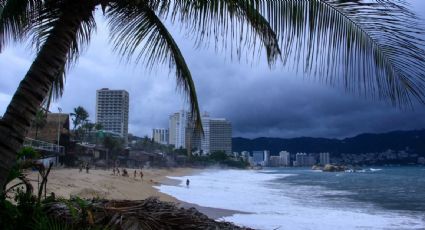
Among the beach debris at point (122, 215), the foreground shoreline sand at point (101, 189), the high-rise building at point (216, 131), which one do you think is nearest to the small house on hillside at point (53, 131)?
the foreground shoreline sand at point (101, 189)

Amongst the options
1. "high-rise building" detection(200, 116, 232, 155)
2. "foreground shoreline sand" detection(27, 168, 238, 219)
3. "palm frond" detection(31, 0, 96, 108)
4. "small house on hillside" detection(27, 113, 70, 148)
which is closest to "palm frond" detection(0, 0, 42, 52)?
"palm frond" detection(31, 0, 96, 108)

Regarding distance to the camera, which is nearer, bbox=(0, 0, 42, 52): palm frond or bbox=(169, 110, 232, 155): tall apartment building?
bbox=(0, 0, 42, 52): palm frond

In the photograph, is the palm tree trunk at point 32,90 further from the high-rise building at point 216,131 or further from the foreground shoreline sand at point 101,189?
the foreground shoreline sand at point 101,189

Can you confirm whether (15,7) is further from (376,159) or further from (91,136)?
(376,159)

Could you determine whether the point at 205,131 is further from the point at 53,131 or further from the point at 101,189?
the point at 53,131

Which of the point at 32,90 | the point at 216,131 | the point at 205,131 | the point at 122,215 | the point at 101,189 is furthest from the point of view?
the point at 101,189

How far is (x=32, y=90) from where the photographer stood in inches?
134

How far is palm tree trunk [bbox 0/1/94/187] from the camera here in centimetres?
328

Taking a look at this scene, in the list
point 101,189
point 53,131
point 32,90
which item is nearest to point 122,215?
point 32,90

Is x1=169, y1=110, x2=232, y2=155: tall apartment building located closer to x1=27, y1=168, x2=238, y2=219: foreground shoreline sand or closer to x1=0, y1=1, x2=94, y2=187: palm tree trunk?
x1=0, y1=1, x2=94, y2=187: palm tree trunk

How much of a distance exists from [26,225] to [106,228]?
2.57ft

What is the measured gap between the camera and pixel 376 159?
173 metres

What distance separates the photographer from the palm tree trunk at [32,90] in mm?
3283

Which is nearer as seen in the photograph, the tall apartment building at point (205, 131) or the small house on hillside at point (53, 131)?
the tall apartment building at point (205, 131)
